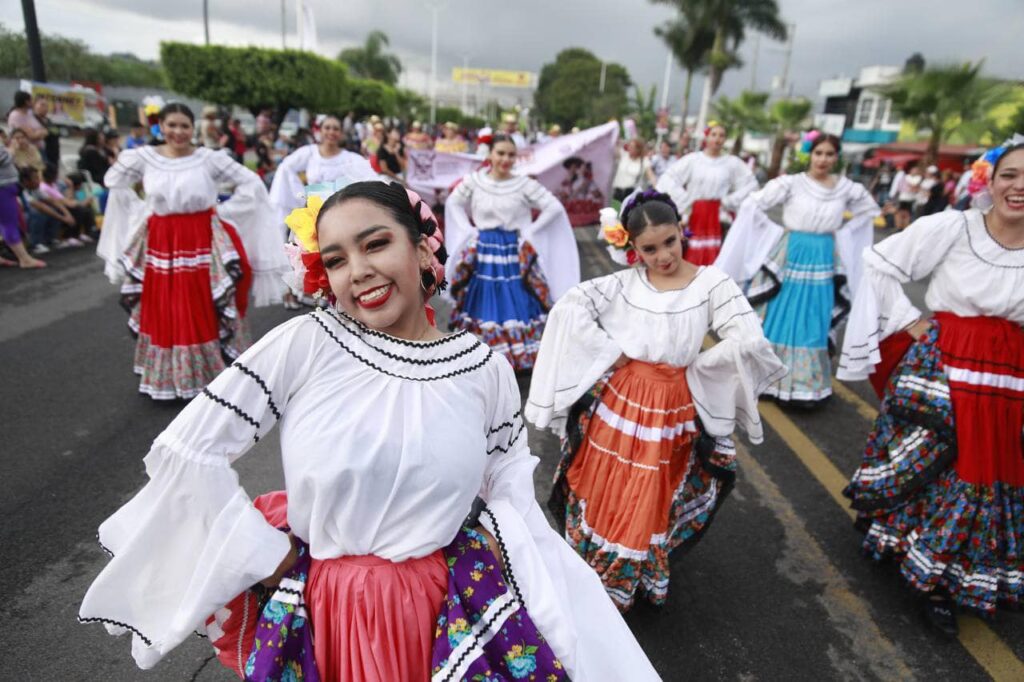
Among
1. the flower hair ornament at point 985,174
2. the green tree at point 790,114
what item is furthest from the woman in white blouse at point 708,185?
the green tree at point 790,114

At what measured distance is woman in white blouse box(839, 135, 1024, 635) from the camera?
3092 mm

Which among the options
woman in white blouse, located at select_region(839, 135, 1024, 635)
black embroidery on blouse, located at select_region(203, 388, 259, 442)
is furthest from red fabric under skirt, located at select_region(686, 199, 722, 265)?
black embroidery on blouse, located at select_region(203, 388, 259, 442)

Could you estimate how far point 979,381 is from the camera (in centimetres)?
313

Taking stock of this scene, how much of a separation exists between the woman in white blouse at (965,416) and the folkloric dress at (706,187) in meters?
4.95

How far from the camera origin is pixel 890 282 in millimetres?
3480

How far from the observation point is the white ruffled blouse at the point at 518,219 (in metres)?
5.98

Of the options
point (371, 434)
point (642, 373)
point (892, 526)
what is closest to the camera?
point (371, 434)

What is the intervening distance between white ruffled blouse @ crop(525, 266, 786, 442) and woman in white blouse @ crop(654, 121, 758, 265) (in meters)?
5.28

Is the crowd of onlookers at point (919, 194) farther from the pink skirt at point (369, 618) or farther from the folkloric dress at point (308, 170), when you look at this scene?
the pink skirt at point (369, 618)

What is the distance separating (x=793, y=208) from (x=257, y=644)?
5389 mm

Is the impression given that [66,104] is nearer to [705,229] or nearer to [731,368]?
[705,229]

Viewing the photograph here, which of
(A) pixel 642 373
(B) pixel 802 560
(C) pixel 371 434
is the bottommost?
(B) pixel 802 560

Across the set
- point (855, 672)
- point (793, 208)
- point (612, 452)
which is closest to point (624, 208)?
point (612, 452)

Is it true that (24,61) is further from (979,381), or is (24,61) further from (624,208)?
(979,381)
